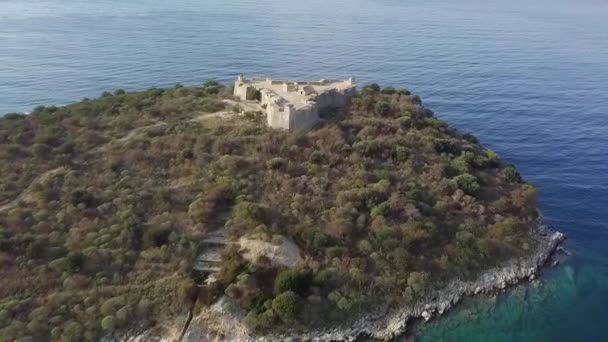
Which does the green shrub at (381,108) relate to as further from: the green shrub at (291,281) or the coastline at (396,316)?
the green shrub at (291,281)

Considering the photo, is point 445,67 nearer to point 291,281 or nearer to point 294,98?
point 294,98

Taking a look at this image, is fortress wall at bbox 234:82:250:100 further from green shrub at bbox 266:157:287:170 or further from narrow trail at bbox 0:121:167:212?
green shrub at bbox 266:157:287:170

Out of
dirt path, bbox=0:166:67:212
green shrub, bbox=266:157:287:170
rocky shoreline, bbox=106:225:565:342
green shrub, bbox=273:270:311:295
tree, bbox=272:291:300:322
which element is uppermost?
green shrub, bbox=266:157:287:170

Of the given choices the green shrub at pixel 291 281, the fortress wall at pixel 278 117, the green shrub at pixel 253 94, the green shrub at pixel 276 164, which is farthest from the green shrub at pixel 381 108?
the green shrub at pixel 291 281

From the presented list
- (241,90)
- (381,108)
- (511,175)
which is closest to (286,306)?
(511,175)

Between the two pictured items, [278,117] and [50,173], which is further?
[278,117]

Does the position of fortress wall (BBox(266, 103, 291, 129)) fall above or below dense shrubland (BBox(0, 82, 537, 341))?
above

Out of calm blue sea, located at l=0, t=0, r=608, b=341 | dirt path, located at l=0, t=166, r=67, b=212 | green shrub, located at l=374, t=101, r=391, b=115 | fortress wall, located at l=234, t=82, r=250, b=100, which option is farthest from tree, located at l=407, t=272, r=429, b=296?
fortress wall, located at l=234, t=82, r=250, b=100
